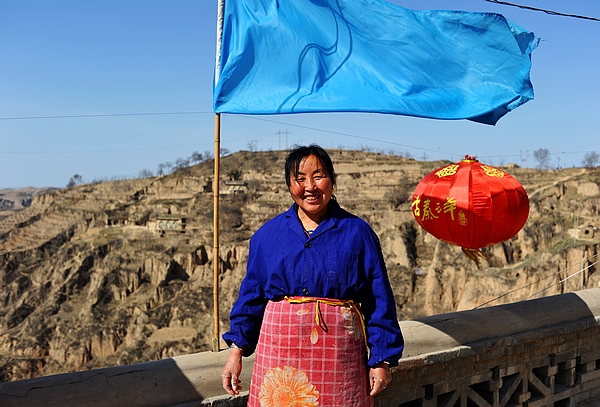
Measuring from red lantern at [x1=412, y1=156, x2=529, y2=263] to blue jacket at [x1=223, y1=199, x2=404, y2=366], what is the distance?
2.24m

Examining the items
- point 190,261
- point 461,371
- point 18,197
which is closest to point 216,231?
point 461,371

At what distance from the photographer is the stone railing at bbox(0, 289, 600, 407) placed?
2248 mm

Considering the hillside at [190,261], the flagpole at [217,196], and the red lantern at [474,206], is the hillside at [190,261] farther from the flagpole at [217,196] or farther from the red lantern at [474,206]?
the flagpole at [217,196]

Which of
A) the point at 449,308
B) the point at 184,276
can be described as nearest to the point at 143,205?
the point at 184,276

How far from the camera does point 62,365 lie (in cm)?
3105

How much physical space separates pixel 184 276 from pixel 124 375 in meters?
35.4

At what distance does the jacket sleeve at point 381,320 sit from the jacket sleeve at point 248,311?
417mm

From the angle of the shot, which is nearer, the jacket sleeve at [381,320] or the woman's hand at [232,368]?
the jacket sleeve at [381,320]

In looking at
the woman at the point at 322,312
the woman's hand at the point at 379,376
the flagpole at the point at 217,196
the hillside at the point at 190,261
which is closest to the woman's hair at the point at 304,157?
the woman at the point at 322,312

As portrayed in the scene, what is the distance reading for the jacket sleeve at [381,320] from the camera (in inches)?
78.3

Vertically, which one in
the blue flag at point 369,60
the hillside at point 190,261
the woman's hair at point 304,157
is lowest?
the hillside at point 190,261

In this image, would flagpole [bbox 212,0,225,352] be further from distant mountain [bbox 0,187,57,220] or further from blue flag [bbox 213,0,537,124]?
distant mountain [bbox 0,187,57,220]

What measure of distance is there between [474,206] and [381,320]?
8.06 feet

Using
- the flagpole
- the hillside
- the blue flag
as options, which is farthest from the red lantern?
the hillside
